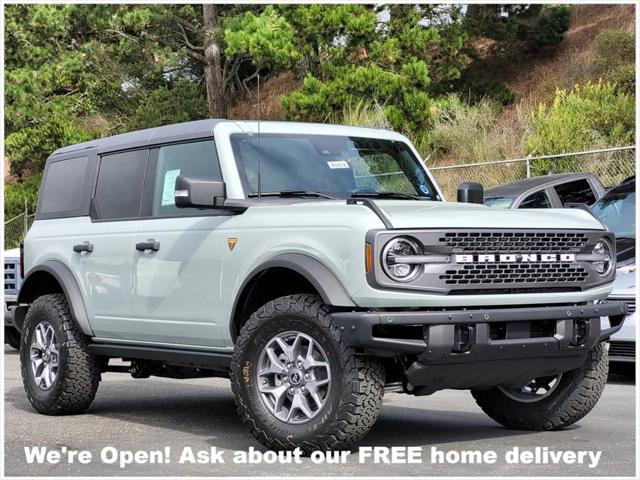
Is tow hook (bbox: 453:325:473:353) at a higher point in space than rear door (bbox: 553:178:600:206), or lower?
lower

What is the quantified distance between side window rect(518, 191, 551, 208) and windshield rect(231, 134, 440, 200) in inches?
238

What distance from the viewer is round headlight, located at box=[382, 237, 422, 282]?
648 cm

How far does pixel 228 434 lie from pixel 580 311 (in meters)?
2.50

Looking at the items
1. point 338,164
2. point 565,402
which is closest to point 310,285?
point 338,164

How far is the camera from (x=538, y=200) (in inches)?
573

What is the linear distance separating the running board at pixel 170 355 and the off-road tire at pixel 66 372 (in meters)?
0.13

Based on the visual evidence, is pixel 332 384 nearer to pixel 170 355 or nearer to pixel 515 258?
pixel 515 258

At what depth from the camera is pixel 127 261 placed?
27.8 feet

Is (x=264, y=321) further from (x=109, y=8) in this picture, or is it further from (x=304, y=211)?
(x=109, y=8)

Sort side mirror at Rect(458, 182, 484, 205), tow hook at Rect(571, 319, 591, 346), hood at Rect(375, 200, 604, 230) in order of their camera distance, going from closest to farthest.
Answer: hood at Rect(375, 200, 604, 230) < tow hook at Rect(571, 319, 591, 346) < side mirror at Rect(458, 182, 484, 205)

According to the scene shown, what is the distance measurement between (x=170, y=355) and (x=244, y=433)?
0.73 metres

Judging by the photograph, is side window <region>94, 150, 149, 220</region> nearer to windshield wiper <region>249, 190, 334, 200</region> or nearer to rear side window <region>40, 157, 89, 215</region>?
rear side window <region>40, 157, 89, 215</region>

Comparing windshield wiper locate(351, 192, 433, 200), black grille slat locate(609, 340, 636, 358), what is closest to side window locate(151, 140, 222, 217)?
windshield wiper locate(351, 192, 433, 200)

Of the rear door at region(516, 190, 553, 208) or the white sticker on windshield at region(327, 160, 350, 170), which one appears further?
the rear door at region(516, 190, 553, 208)
